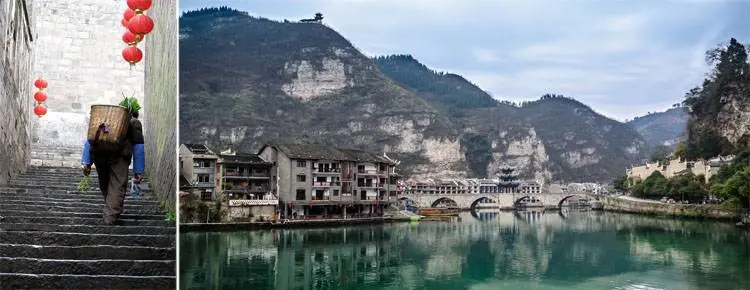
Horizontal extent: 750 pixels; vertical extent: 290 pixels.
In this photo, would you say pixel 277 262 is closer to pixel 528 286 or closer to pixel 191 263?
pixel 191 263

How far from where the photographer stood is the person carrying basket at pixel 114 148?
1744mm

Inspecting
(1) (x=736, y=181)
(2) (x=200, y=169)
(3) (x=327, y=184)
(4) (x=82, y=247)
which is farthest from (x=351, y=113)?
(4) (x=82, y=247)

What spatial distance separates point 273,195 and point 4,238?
1525 centimetres

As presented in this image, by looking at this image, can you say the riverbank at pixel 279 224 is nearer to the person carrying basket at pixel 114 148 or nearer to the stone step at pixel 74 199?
the stone step at pixel 74 199

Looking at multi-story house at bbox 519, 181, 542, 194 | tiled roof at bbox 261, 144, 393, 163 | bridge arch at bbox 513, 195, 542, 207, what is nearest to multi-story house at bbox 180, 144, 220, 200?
tiled roof at bbox 261, 144, 393, 163

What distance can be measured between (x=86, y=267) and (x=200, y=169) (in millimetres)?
14893

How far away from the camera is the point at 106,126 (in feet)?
5.71

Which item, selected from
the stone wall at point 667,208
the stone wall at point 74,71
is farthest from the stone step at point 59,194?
the stone wall at point 667,208

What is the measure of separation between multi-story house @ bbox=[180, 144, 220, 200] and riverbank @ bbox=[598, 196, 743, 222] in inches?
523

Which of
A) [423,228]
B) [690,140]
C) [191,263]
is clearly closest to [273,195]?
[423,228]

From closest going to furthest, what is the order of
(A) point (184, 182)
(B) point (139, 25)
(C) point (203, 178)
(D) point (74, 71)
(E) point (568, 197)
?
1. (B) point (139, 25)
2. (D) point (74, 71)
3. (A) point (184, 182)
4. (C) point (203, 178)
5. (E) point (568, 197)

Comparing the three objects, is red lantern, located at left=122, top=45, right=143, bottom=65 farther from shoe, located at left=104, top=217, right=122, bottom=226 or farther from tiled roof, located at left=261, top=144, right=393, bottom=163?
tiled roof, located at left=261, top=144, right=393, bottom=163

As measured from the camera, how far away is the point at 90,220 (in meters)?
1.97

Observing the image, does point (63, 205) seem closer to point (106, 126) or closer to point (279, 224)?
point (106, 126)
